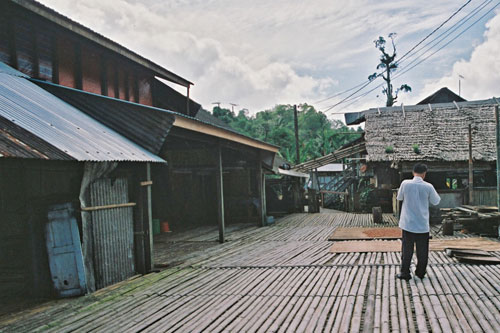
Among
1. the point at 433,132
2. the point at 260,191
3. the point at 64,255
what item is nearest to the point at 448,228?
the point at 260,191

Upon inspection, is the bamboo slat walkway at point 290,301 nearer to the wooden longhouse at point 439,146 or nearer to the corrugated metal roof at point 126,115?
the corrugated metal roof at point 126,115

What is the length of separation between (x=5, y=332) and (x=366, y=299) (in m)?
4.16

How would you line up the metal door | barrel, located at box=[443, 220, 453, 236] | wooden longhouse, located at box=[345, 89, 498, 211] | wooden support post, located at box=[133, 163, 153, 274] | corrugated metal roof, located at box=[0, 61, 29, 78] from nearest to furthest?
the metal door < corrugated metal roof, located at box=[0, 61, 29, 78] < wooden support post, located at box=[133, 163, 153, 274] < barrel, located at box=[443, 220, 453, 236] < wooden longhouse, located at box=[345, 89, 498, 211]

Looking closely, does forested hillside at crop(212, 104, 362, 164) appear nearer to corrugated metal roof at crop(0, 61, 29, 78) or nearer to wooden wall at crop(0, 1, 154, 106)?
wooden wall at crop(0, 1, 154, 106)

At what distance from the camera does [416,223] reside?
5.85 m

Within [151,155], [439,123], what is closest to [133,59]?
[151,155]

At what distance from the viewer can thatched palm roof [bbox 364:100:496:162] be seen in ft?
53.1

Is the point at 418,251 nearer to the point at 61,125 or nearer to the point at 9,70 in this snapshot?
the point at 61,125

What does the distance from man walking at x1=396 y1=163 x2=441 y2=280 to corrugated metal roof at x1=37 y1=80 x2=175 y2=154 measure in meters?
4.22

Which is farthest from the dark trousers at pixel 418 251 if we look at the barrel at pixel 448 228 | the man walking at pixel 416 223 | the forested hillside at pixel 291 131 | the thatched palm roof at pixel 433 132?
the forested hillside at pixel 291 131

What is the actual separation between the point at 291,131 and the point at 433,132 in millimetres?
24383

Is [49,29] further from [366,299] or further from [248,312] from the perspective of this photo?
[366,299]

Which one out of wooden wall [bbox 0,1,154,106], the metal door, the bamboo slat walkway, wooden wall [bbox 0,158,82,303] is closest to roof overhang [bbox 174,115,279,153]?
wooden wall [bbox 0,158,82,303]

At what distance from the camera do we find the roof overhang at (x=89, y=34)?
7.73 metres
